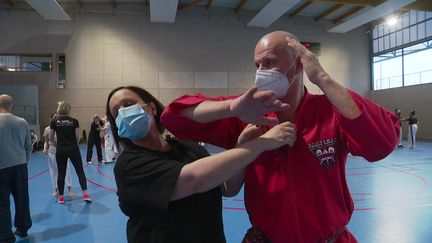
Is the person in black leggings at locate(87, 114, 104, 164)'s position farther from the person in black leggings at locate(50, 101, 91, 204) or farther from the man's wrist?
the man's wrist

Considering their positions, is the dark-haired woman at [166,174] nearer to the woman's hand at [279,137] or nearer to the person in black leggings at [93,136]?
the woman's hand at [279,137]

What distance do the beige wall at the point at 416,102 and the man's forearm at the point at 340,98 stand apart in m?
20.3

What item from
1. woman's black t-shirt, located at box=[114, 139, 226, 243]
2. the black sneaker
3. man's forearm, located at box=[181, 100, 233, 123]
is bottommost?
the black sneaker

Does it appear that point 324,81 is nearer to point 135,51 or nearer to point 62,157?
point 62,157

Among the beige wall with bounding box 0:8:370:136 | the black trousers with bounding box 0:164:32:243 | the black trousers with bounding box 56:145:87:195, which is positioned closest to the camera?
the black trousers with bounding box 0:164:32:243

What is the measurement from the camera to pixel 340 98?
1.17 m

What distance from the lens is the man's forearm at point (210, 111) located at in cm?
125

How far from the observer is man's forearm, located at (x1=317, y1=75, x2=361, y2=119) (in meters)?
1.15

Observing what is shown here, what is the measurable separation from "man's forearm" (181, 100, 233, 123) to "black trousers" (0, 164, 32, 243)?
13.0 feet

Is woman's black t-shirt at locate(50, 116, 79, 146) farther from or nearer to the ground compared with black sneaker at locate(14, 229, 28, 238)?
farther from the ground

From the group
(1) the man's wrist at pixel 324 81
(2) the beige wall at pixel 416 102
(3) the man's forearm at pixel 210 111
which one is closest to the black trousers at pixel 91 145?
(3) the man's forearm at pixel 210 111

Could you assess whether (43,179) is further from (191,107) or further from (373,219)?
(191,107)

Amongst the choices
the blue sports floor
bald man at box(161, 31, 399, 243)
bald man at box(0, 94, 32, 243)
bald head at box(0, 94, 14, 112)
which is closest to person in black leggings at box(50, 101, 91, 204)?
the blue sports floor

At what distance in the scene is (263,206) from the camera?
1384 mm
